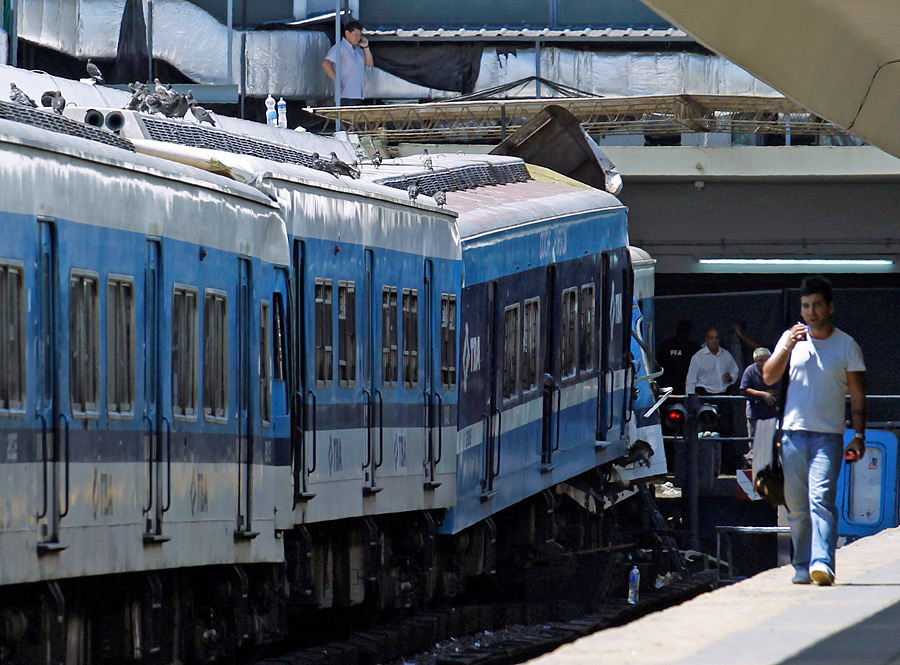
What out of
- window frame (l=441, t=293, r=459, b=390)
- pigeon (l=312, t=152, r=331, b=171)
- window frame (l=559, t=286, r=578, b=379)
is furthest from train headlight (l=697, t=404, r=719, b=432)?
pigeon (l=312, t=152, r=331, b=171)

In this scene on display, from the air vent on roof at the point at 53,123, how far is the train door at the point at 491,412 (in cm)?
631

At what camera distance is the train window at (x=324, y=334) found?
503 inches

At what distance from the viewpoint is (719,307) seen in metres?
30.2

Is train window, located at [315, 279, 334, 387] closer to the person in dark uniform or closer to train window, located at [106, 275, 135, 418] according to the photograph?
train window, located at [106, 275, 135, 418]

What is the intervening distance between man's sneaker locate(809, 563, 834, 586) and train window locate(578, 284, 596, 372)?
8.69 metres

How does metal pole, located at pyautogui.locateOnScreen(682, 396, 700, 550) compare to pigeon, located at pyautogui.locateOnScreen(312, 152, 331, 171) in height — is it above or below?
below

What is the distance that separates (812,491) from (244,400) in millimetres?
3481

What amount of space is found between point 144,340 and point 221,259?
1.28m

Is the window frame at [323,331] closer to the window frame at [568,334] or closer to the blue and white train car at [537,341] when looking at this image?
the blue and white train car at [537,341]

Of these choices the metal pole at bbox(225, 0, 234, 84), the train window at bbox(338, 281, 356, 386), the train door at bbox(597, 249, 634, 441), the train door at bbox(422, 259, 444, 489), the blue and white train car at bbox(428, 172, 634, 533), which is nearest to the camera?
the train window at bbox(338, 281, 356, 386)

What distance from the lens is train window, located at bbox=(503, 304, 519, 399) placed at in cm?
1681

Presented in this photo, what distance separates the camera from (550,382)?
59.4 ft

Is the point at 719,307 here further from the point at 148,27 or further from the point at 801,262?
the point at 148,27

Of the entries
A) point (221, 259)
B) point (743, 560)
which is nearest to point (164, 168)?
point (221, 259)
